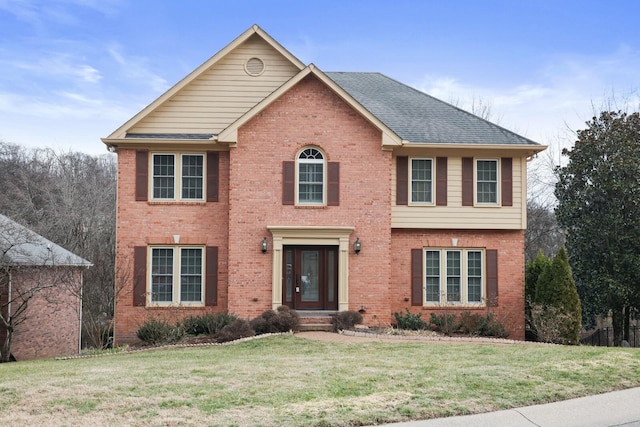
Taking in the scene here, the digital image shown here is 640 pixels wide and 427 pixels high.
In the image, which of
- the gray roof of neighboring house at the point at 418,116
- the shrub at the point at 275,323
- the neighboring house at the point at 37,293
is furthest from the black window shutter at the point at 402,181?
the neighboring house at the point at 37,293

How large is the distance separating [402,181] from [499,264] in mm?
3931

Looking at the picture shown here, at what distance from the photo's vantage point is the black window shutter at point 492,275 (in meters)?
22.2

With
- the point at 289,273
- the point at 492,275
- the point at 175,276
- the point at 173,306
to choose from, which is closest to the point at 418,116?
the point at 492,275

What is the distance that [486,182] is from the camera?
74.0 ft

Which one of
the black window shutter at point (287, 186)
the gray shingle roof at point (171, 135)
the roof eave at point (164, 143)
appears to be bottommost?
the black window shutter at point (287, 186)

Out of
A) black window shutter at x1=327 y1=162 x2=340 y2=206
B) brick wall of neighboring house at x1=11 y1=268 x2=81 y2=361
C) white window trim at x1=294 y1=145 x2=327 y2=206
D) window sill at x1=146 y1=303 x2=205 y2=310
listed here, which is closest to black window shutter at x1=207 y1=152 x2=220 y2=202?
white window trim at x1=294 y1=145 x2=327 y2=206

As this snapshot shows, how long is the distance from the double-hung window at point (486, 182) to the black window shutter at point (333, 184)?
4.52 meters

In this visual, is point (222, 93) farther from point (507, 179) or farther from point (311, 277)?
point (507, 179)

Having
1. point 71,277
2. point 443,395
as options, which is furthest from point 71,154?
point 443,395

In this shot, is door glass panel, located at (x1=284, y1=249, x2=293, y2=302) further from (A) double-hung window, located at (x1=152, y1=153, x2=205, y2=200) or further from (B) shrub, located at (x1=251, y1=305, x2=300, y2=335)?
(A) double-hung window, located at (x1=152, y1=153, x2=205, y2=200)

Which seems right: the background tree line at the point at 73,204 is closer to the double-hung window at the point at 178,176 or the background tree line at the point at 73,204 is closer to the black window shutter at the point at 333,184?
the double-hung window at the point at 178,176

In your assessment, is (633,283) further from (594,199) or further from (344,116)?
(344,116)

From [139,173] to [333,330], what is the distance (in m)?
7.35

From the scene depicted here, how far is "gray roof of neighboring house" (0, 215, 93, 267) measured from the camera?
20.3 m
